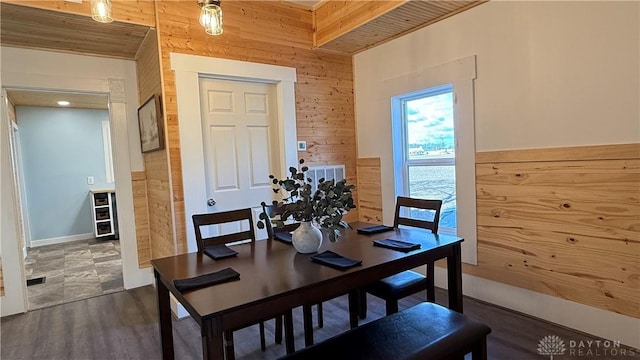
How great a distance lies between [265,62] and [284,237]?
1895 mm

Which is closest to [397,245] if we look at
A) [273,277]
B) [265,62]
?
[273,277]

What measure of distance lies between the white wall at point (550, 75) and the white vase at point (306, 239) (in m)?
1.72

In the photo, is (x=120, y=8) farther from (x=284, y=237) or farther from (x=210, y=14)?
(x=284, y=237)

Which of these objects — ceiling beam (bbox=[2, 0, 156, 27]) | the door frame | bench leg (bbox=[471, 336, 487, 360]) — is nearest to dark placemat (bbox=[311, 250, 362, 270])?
bench leg (bbox=[471, 336, 487, 360])

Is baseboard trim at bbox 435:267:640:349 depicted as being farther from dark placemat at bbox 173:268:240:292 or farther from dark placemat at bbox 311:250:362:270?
dark placemat at bbox 173:268:240:292

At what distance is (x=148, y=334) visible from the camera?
104 inches

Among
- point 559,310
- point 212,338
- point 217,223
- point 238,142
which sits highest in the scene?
point 238,142

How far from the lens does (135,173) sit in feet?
12.1

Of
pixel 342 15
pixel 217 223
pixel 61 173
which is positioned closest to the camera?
pixel 217 223

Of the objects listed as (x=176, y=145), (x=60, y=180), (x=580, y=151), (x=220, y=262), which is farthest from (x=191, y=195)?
(x=60, y=180)

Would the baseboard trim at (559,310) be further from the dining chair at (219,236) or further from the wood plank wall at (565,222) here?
the dining chair at (219,236)

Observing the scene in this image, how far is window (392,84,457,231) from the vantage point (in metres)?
3.18

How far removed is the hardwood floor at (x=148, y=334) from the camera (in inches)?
89.4

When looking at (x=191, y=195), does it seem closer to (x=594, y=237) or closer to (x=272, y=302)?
(x=272, y=302)
